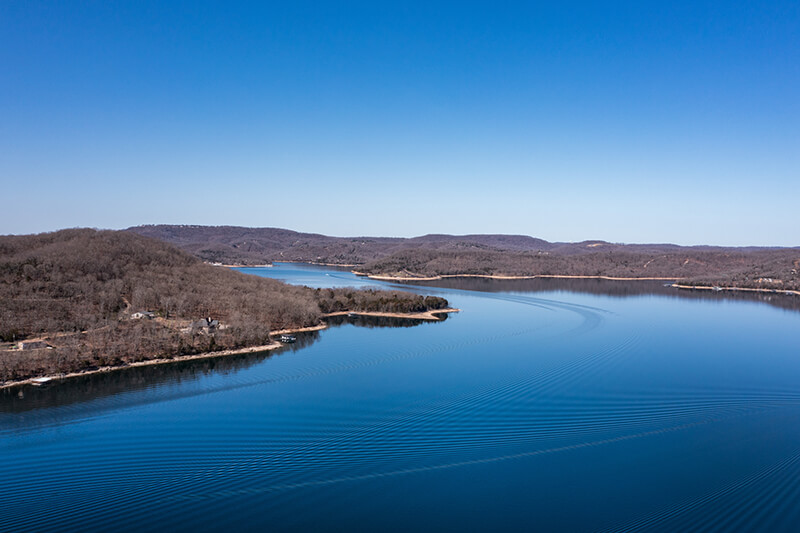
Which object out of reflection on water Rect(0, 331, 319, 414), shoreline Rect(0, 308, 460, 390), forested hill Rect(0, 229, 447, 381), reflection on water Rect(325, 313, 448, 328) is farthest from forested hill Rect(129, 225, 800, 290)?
reflection on water Rect(0, 331, 319, 414)

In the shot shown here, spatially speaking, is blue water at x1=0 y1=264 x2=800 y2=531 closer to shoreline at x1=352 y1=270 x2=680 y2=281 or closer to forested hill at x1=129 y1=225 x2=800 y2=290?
shoreline at x1=352 y1=270 x2=680 y2=281

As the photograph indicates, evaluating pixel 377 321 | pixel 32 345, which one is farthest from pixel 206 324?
pixel 377 321

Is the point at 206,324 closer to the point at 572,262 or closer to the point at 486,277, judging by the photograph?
the point at 486,277

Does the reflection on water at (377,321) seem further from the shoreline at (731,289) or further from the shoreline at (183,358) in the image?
the shoreline at (731,289)

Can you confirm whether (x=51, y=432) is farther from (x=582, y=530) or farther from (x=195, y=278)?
(x=195, y=278)

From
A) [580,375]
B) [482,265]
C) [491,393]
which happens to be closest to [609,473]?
[491,393]

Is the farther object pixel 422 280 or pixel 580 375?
pixel 422 280

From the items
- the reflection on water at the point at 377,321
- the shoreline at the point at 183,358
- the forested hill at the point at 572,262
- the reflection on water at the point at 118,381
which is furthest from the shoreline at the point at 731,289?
the reflection on water at the point at 118,381
